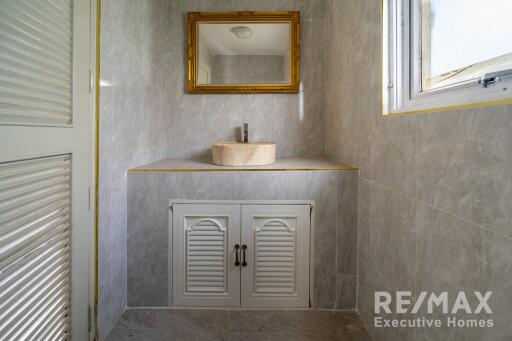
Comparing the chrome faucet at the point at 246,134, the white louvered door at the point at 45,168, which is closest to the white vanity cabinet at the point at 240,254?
the white louvered door at the point at 45,168

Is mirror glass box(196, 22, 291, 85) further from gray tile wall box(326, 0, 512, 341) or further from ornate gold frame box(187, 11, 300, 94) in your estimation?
gray tile wall box(326, 0, 512, 341)

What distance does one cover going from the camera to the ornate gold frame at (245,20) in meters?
2.16

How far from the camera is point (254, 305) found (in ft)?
5.36

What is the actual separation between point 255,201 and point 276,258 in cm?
34

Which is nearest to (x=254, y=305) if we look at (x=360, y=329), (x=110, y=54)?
(x=360, y=329)

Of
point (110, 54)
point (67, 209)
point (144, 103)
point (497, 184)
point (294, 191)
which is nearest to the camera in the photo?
point (497, 184)

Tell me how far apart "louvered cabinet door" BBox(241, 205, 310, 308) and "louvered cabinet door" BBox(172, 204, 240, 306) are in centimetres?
7

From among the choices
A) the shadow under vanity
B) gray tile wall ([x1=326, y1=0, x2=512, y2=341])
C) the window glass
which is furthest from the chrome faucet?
the window glass

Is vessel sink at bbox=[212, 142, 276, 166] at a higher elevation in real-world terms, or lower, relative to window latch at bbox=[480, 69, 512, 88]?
lower

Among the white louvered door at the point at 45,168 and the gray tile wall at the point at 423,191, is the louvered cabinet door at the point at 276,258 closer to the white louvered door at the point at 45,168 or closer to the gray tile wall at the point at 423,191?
the gray tile wall at the point at 423,191

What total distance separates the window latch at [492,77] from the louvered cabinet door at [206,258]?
1.19m

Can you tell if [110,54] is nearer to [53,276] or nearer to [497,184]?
[53,276]

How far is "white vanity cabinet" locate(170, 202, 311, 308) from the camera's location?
1.61 m

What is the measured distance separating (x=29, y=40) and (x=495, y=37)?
134 centimetres
